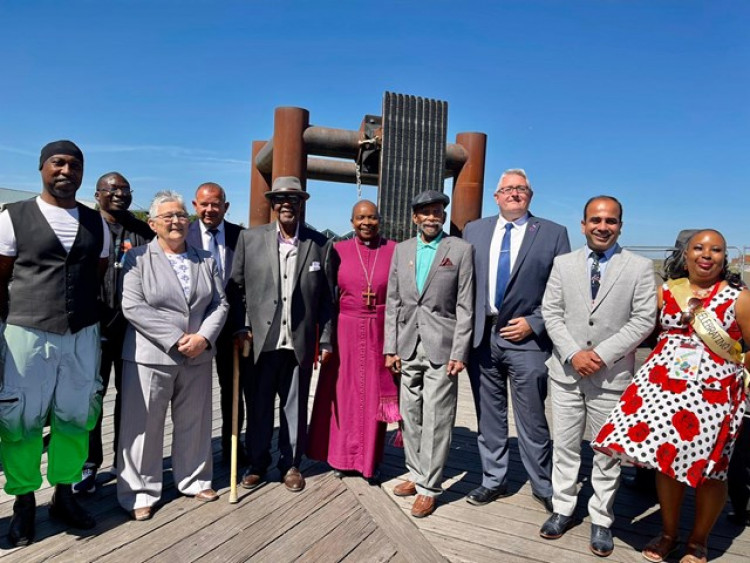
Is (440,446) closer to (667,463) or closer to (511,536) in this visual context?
(511,536)

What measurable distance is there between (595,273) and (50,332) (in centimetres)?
291

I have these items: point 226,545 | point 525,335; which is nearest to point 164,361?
point 226,545

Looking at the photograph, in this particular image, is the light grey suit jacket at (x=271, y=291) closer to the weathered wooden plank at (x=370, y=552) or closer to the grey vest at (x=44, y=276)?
the grey vest at (x=44, y=276)

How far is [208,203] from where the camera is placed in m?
3.68

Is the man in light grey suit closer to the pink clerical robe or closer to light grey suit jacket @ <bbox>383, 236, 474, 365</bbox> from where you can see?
light grey suit jacket @ <bbox>383, 236, 474, 365</bbox>

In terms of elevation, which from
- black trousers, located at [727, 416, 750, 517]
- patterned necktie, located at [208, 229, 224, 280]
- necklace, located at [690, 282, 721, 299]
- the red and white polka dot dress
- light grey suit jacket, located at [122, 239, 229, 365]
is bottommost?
black trousers, located at [727, 416, 750, 517]

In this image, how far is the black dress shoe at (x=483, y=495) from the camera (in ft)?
11.2

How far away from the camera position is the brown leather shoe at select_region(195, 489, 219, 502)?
3311mm

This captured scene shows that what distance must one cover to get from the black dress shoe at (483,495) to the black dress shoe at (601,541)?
659 millimetres

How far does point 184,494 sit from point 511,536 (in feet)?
6.46

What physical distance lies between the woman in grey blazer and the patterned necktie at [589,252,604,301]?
7.13 feet

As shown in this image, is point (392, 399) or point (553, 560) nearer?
point (553, 560)

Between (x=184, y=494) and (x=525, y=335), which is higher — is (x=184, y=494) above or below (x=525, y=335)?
below

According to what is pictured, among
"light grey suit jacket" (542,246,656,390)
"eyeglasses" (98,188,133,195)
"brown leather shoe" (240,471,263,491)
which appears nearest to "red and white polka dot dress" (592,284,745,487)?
"light grey suit jacket" (542,246,656,390)
